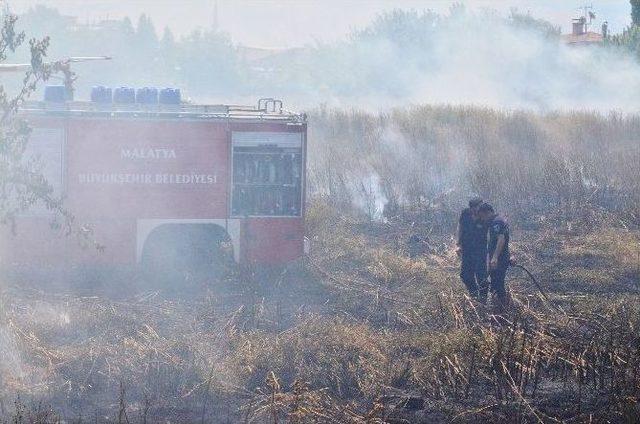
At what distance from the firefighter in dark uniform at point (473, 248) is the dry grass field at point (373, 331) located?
470 millimetres

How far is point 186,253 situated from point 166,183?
3.34ft

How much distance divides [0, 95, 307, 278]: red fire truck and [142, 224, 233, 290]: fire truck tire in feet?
0.05

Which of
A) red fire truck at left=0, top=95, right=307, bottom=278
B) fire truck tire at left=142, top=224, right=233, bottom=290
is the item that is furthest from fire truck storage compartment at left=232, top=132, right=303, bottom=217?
fire truck tire at left=142, top=224, right=233, bottom=290

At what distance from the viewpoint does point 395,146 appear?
923 inches

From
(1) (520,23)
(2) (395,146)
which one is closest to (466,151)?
(2) (395,146)

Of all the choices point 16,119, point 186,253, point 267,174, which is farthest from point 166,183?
point 16,119

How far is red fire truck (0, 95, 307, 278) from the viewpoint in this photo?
1341 centimetres

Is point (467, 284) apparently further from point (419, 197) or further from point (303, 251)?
point (419, 197)

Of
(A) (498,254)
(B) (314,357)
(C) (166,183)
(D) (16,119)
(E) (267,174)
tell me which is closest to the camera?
(D) (16,119)

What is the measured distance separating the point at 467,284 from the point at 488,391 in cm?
375

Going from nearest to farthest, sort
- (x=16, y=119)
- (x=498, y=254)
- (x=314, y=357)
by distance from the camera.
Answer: (x=16, y=119) < (x=314, y=357) < (x=498, y=254)

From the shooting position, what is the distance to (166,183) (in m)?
13.6

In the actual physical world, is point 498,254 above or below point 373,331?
above

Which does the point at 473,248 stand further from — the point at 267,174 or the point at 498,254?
the point at 267,174
